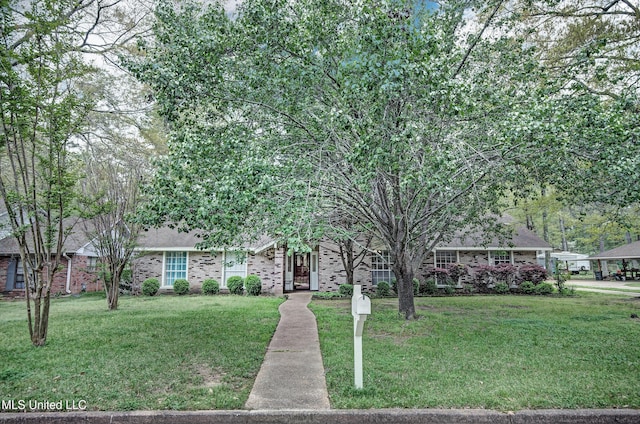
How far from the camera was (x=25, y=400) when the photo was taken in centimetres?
421

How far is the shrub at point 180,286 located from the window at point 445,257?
11.6 m

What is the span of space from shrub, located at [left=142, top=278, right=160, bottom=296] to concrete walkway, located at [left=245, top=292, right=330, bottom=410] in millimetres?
9960

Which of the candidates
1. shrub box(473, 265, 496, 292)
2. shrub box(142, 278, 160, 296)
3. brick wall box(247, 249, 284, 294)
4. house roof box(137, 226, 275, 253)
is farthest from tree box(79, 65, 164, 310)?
shrub box(473, 265, 496, 292)

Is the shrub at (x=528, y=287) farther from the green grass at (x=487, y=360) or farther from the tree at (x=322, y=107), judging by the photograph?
the tree at (x=322, y=107)

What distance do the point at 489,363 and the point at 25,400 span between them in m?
6.01

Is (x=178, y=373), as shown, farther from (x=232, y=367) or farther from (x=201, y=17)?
(x=201, y=17)

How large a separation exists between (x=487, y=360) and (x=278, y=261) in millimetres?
11281

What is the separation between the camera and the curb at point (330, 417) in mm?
3787

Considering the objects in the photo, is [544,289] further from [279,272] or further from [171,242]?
[171,242]

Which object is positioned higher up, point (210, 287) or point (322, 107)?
point (322, 107)

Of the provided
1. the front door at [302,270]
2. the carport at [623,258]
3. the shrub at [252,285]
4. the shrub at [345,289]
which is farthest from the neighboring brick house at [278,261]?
the carport at [623,258]

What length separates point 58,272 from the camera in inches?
663

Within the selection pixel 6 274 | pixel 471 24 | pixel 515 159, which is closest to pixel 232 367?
pixel 515 159

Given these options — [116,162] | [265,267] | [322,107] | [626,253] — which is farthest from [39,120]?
[626,253]
